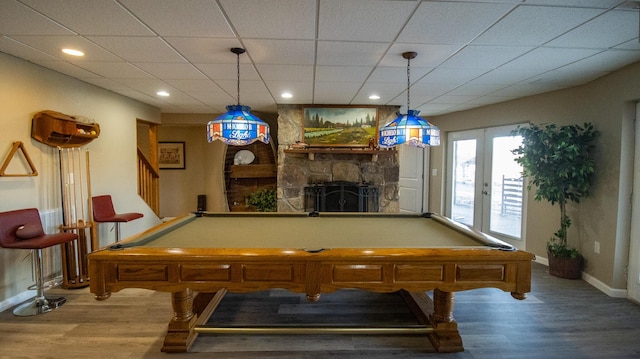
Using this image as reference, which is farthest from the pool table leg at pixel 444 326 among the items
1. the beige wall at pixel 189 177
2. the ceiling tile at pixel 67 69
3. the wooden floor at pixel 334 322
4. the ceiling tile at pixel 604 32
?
the beige wall at pixel 189 177

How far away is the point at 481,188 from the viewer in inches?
208

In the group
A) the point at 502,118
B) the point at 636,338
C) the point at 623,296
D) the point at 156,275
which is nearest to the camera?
the point at 156,275

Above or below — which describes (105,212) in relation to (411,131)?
below

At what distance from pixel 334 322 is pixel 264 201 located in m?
3.37

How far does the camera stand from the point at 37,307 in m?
2.75

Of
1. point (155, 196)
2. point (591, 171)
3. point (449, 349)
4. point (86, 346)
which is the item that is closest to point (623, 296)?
point (591, 171)

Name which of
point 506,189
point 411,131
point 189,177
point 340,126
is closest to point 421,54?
point 411,131

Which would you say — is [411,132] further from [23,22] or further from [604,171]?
[23,22]

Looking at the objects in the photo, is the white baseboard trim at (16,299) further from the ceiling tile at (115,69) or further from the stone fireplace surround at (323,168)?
the stone fireplace surround at (323,168)

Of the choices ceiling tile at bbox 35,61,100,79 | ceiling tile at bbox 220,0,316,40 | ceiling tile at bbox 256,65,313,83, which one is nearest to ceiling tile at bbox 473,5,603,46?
ceiling tile at bbox 220,0,316,40

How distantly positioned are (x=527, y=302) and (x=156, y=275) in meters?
3.24

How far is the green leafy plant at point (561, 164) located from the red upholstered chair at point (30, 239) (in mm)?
4920

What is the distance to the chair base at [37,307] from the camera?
2.68 metres

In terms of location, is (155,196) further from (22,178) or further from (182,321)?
(182,321)
